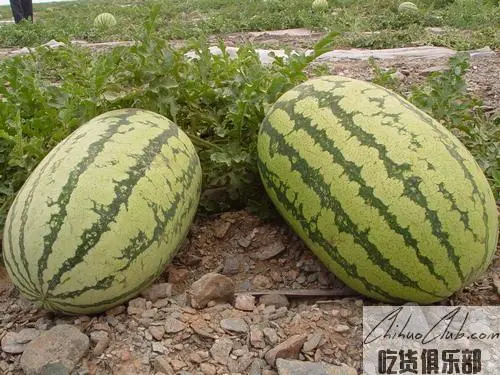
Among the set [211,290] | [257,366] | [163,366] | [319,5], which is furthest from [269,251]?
[319,5]

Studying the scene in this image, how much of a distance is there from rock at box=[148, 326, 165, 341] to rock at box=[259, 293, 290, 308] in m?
0.43

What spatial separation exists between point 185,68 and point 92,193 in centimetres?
107

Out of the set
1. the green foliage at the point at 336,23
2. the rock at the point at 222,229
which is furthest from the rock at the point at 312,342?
the green foliage at the point at 336,23

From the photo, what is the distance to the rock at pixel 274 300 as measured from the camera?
8.34ft

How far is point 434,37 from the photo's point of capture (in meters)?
7.59

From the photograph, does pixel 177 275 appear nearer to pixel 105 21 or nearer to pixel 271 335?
Result: pixel 271 335

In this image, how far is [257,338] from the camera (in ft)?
7.41

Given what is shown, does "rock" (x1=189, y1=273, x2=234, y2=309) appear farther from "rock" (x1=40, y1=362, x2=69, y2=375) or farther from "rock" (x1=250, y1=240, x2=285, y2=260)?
"rock" (x1=40, y1=362, x2=69, y2=375)

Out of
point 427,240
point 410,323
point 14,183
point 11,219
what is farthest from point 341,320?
point 14,183

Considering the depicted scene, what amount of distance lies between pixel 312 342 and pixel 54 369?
2.89 feet

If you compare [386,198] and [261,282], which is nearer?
[386,198]

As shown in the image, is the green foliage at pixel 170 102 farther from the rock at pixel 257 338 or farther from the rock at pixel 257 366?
the rock at pixel 257 366

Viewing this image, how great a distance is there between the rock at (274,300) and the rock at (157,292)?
377 mm

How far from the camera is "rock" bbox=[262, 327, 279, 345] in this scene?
2246 millimetres
